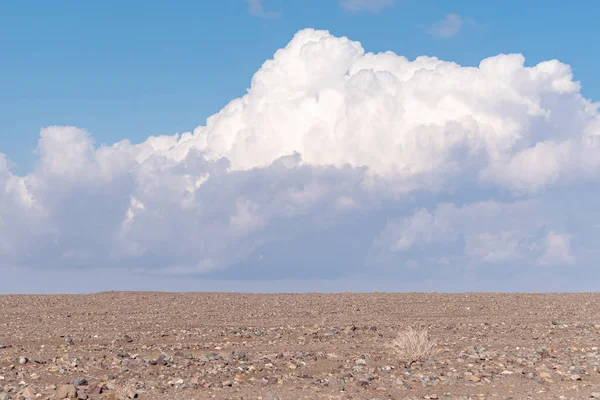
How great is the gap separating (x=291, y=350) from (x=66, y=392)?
6580mm

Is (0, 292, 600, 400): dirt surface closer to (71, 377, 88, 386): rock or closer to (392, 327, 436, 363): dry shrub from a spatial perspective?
(71, 377, 88, 386): rock

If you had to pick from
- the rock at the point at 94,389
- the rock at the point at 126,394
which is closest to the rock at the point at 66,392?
the rock at the point at 94,389

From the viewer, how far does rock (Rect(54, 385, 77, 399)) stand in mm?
12828

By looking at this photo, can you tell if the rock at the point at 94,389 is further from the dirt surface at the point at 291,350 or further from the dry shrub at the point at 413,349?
the dry shrub at the point at 413,349

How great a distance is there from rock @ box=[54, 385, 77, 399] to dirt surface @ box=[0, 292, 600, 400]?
1.2 inches

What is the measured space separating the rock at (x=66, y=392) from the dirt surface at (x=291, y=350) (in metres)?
0.03

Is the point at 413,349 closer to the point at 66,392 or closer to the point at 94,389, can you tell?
the point at 94,389

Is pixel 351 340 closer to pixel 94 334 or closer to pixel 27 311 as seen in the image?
pixel 94 334

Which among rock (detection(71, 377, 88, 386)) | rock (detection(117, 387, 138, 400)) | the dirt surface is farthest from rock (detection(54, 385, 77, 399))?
rock (detection(117, 387, 138, 400))

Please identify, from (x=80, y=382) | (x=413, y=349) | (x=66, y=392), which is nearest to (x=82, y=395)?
(x=66, y=392)

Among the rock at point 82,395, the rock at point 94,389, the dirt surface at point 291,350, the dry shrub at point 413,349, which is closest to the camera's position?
the rock at point 82,395

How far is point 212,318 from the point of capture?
2528 centimetres

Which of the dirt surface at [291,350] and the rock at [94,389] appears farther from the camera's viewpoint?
the dirt surface at [291,350]

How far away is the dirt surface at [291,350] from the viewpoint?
13633mm
